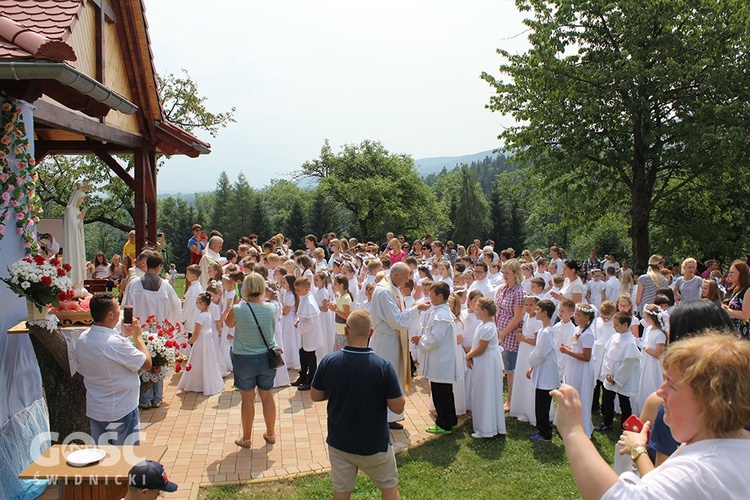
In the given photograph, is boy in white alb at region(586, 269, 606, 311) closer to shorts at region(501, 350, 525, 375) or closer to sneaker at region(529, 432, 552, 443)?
shorts at region(501, 350, 525, 375)

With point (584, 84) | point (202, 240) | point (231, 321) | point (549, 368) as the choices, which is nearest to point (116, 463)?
point (231, 321)

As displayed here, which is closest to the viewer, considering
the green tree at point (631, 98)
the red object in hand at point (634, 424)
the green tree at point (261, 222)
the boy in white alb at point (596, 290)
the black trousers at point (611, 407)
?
the red object in hand at point (634, 424)

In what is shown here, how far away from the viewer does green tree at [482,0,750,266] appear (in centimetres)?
1709

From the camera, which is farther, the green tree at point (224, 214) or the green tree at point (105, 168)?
the green tree at point (224, 214)

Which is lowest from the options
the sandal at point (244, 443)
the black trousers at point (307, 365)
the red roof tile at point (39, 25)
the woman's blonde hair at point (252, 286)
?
the sandal at point (244, 443)

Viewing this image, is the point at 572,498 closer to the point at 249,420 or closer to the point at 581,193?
the point at 249,420

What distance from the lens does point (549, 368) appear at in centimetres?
704

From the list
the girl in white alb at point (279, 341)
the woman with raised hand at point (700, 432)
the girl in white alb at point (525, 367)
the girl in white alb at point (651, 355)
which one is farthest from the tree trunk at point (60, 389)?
the girl in white alb at point (651, 355)

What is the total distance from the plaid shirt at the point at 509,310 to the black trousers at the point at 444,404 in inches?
60.1

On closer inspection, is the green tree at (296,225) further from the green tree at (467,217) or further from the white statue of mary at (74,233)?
the white statue of mary at (74,233)

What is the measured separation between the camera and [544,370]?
7.05 metres

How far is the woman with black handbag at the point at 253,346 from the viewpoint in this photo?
6508mm

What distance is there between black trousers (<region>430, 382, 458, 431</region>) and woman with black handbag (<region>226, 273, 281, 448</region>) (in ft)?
6.95

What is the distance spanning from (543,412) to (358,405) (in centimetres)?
352
